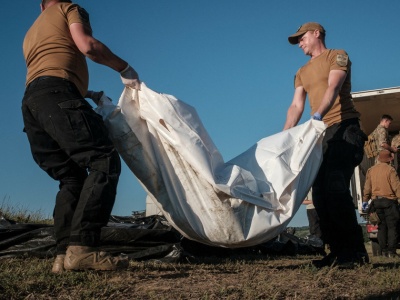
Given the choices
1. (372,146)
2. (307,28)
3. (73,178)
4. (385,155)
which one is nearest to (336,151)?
(307,28)

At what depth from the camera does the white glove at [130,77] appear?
140 inches

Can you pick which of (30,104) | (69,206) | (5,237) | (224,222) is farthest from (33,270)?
(5,237)

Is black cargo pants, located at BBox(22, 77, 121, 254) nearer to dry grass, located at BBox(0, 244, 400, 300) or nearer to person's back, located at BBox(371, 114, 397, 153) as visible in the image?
dry grass, located at BBox(0, 244, 400, 300)

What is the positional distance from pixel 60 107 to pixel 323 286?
6.41ft

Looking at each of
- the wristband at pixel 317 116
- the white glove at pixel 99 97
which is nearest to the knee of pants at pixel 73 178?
the white glove at pixel 99 97

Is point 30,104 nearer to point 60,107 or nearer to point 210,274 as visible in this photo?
point 60,107

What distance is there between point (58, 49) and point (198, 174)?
48.3 inches

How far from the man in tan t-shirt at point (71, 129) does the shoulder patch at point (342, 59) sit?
5.64ft

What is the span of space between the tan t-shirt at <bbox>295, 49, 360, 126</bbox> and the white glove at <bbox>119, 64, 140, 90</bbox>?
1661 mm

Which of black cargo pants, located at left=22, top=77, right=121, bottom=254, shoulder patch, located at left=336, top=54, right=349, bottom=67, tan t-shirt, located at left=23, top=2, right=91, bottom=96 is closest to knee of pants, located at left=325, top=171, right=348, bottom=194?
shoulder patch, located at left=336, top=54, right=349, bottom=67

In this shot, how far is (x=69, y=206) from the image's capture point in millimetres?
3479

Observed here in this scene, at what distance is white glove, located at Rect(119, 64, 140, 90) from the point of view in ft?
11.7

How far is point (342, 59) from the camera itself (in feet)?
14.0

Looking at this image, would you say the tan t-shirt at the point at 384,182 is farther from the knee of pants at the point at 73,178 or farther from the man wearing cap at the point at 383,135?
the knee of pants at the point at 73,178
